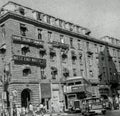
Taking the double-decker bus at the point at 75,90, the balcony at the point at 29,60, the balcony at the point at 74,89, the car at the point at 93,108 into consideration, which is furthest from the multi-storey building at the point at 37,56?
the car at the point at 93,108

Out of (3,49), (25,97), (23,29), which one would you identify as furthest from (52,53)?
(25,97)

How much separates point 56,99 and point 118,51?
2821 cm

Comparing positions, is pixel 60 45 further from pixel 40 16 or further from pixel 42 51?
pixel 40 16

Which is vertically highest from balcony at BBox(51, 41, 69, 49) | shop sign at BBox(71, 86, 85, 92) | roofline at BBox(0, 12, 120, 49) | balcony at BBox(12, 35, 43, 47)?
roofline at BBox(0, 12, 120, 49)

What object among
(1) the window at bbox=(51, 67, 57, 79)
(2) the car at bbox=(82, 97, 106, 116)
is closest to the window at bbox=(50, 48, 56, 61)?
(1) the window at bbox=(51, 67, 57, 79)

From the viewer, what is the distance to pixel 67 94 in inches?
1622

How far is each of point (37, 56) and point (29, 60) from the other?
2.50 meters

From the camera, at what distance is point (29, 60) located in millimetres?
36906

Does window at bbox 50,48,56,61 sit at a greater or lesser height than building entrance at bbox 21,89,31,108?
greater

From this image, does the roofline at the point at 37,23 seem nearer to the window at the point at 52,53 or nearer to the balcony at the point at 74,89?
the window at the point at 52,53

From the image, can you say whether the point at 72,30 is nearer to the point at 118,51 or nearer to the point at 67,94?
the point at 67,94

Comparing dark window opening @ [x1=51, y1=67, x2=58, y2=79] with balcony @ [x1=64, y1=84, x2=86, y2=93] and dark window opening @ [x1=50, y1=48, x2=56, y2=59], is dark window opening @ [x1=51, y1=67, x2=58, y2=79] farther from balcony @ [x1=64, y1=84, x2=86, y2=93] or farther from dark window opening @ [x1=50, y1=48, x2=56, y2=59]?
balcony @ [x1=64, y1=84, x2=86, y2=93]

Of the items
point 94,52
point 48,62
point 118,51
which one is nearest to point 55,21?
point 48,62

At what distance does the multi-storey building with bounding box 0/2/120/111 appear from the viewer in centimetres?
3556
